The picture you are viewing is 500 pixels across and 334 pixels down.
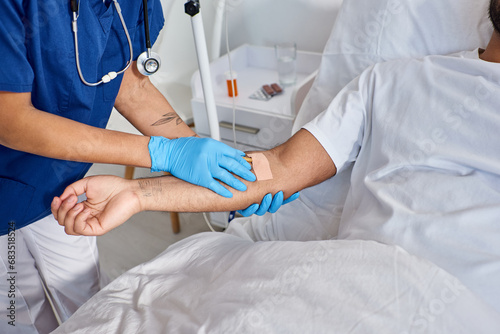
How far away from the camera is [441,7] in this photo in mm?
1310

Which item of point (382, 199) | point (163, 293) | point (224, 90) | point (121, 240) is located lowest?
point (121, 240)

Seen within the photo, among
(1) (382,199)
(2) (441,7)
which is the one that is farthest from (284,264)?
(2) (441,7)

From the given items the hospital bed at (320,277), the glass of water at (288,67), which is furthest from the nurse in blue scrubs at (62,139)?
the glass of water at (288,67)

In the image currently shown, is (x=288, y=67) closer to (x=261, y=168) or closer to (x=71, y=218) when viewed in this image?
(x=261, y=168)

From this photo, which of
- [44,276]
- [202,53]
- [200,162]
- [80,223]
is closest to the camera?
[80,223]

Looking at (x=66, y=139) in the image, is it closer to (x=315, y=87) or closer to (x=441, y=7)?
(x=315, y=87)

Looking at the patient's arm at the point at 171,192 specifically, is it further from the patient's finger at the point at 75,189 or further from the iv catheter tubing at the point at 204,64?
the iv catheter tubing at the point at 204,64

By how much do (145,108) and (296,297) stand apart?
0.72m

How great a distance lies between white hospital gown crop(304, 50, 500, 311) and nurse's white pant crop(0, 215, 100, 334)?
2.36 ft

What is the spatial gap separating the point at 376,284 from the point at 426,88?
533 millimetres

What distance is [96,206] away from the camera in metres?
1.08

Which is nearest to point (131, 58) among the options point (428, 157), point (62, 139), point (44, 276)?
point (62, 139)

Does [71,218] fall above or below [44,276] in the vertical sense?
above

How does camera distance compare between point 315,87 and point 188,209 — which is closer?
point 188,209
